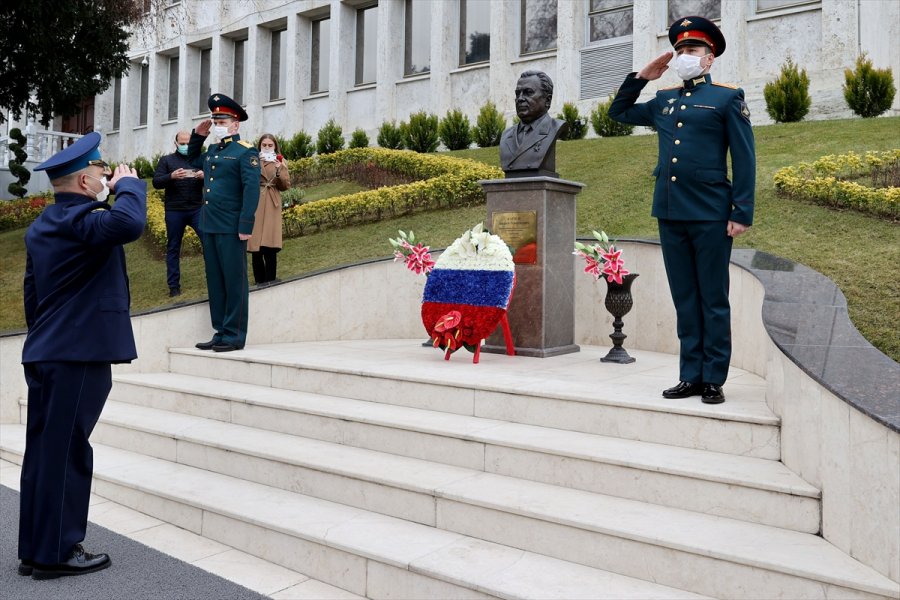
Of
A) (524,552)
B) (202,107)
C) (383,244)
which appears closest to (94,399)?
(524,552)

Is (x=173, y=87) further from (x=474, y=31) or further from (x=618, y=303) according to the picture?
(x=618, y=303)

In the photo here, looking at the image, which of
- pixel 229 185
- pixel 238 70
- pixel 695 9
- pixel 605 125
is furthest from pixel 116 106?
pixel 229 185

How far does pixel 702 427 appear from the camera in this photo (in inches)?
160

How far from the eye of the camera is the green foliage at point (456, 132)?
18.1 metres

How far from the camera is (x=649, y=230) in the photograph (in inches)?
370

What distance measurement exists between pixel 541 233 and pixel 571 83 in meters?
12.4

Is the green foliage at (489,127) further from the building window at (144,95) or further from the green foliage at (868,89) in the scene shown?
the building window at (144,95)

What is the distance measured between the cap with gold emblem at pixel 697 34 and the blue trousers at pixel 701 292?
1.04m

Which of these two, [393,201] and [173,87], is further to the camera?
[173,87]

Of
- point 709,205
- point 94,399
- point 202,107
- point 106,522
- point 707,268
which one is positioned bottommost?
point 106,522

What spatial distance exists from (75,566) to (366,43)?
21286 mm

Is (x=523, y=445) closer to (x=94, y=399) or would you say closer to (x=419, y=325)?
(x=94, y=399)

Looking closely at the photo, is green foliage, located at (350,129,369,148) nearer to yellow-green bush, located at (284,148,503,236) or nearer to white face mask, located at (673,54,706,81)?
yellow-green bush, located at (284,148,503,236)

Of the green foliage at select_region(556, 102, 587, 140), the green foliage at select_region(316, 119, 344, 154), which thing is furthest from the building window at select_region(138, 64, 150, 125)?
the green foliage at select_region(556, 102, 587, 140)
